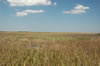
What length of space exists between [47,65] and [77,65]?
4.75 feet

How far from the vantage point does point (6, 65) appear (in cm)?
475

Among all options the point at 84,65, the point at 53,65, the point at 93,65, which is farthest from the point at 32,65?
the point at 93,65

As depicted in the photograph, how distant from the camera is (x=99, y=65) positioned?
4711 millimetres

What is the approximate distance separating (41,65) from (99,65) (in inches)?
108

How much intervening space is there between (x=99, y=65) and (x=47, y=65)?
8.04ft

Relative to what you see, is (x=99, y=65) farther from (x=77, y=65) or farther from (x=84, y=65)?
(x=77, y=65)

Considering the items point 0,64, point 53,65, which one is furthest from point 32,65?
point 0,64

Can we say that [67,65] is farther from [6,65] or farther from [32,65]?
[6,65]

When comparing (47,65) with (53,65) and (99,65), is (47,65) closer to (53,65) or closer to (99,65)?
(53,65)

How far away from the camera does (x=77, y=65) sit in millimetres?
4828

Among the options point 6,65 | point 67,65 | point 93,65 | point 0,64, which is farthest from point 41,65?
point 93,65

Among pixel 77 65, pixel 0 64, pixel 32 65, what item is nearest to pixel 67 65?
pixel 77 65

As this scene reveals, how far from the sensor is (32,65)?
465cm

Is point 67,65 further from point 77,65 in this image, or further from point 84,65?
point 84,65
